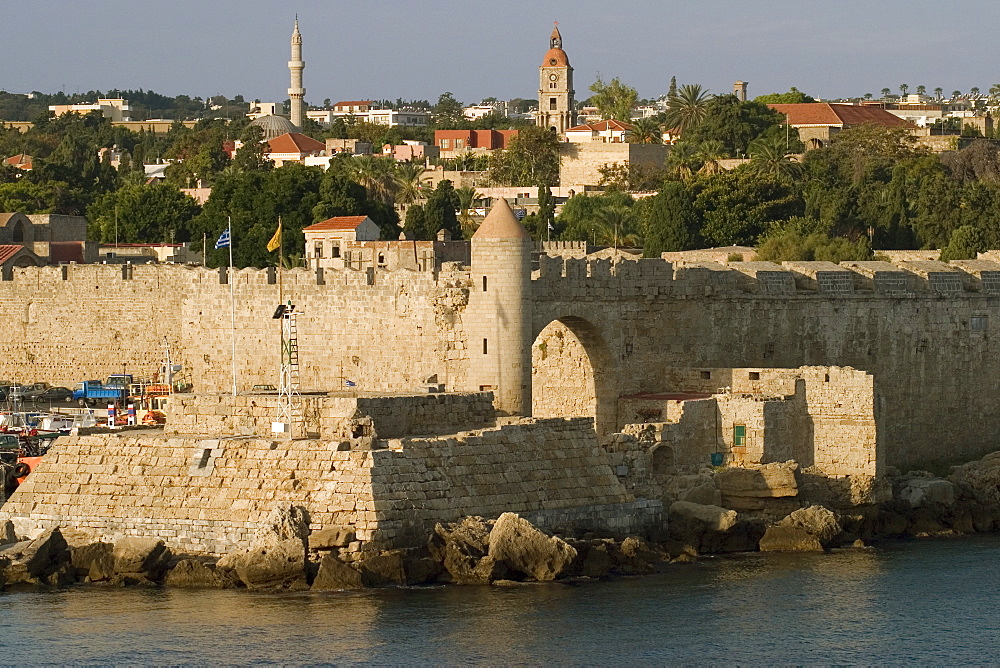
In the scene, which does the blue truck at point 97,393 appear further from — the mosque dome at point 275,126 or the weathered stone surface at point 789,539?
the mosque dome at point 275,126

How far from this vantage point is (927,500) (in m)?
37.6

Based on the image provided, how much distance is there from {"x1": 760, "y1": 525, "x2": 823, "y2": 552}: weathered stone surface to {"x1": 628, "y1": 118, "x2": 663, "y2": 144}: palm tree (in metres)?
68.8

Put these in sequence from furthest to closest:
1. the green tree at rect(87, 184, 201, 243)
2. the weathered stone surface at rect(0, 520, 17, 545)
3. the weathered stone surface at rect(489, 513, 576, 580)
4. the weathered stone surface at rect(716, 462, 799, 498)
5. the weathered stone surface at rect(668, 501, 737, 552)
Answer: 1. the green tree at rect(87, 184, 201, 243)
2. the weathered stone surface at rect(716, 462, 799, 498)
3. the weathered stone surface at rect(668, 501, 737, 552)
4. the weathered stone surface at rect(0, 520, 17, 545)
5. the weathered stone surface at rect(489, 513, 576, 580)

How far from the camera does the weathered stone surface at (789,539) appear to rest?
34.4 metres

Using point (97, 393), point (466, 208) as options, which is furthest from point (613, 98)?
point (97, 393)

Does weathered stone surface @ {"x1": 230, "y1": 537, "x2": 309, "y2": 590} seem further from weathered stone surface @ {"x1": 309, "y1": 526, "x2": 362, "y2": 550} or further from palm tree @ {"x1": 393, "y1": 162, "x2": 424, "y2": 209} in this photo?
palm tree @ {"x1": 393, "y1": 162, "x2": 424, "y2": 209}

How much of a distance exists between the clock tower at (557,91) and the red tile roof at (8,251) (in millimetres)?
67814

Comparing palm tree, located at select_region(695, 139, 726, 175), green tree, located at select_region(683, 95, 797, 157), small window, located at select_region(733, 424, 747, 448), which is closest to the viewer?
small window, located at select_region(733, 424, 747, 448)

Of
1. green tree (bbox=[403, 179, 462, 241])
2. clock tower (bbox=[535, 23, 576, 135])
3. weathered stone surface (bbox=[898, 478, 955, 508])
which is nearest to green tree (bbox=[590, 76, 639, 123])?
clock tower (bbox=[535, 23, 576, 135])

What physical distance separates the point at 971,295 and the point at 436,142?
84957 millimetres

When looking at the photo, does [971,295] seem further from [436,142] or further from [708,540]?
[436,142]

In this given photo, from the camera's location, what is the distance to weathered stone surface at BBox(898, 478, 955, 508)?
37.5m

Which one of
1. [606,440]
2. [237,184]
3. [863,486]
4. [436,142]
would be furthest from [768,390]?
[436,142]

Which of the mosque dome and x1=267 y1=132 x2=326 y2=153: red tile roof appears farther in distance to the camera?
the mosque dome
